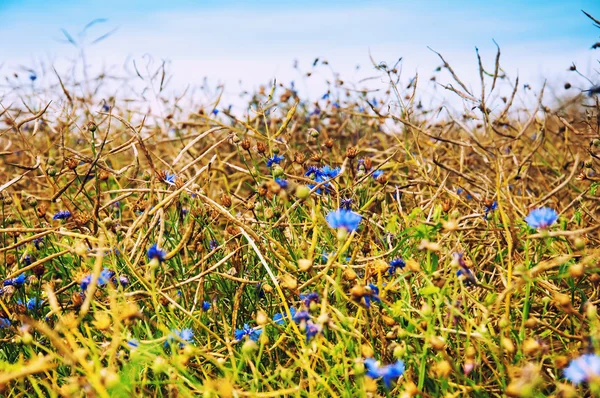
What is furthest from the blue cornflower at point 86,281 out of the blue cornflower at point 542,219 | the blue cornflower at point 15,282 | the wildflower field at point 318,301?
the blue cornflower at point 542,219

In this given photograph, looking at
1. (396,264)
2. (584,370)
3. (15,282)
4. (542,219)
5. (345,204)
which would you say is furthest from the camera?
(345,204)

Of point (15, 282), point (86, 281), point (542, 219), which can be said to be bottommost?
point (15, 282)

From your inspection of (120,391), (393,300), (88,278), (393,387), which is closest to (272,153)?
(393,300)

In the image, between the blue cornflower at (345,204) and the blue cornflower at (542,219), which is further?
the blue cornflower at (345,204)

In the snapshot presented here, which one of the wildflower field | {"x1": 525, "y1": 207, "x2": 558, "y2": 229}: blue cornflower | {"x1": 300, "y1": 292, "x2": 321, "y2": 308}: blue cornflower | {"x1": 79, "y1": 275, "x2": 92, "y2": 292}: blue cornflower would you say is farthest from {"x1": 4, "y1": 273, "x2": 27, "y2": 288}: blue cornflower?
{"x1": 525, "y1": 207, "x2": 558, "y2": 229}: blue cornflower

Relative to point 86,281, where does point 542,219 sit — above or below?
above

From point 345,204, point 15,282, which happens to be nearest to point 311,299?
point 345,204

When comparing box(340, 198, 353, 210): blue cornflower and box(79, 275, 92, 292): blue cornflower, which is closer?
box(79, 275, 92, 292): blue cornflower

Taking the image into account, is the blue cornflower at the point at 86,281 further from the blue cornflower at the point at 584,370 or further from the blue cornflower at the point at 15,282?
the blue cornflower at the point at 584,370

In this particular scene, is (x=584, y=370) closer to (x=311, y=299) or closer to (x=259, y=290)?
(x=311, y=299)

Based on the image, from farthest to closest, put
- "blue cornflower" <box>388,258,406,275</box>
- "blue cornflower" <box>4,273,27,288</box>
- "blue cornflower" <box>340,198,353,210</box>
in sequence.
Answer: "blue cornflower" <box>340,198,353,210</box>
"blue cornflower" <box>4,273,27,288</box>
"blue cornflower" <box>388,258,406,275</box>

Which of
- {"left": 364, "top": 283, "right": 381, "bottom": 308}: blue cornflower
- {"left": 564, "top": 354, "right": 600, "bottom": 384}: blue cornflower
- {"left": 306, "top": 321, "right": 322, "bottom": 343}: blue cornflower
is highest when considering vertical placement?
{"left": 564, "top": 354, "right": 600, "bottom": 384}: blue cornflower

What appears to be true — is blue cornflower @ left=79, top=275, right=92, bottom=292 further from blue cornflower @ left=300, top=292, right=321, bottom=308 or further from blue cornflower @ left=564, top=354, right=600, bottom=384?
blue cornflower @ left=564, top=354, right=600, bottom=384

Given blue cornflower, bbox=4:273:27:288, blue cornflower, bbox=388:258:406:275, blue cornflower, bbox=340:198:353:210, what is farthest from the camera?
blue cornflower, bbox=340:198:353:210
